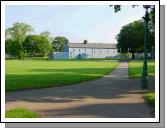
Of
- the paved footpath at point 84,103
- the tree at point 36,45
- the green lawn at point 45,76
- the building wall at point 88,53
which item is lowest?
the building wall at point 88,53

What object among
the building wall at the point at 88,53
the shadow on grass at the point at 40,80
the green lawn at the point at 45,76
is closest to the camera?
the shadow on grass at the point at 40,80

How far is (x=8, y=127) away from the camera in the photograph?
33.4 ft

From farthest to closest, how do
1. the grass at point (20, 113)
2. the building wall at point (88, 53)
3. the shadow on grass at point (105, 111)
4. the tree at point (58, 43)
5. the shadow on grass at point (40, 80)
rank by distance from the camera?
the building wall at point (88, 53)
the tree at point (58, 43)
the shadow on grass at point (40, 80)
the shadow on grass at point (105, 111)
the grass at point (20, 113)

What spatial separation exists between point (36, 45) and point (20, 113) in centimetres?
9509

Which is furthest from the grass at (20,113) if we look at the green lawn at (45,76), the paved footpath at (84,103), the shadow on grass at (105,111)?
the green lawn at (45,76)

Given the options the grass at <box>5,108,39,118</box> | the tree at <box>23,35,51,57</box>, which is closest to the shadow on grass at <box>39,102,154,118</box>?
the grass at <box>5,108,39,118</box>

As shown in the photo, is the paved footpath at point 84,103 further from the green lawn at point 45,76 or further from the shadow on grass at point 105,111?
the green lawn at point 45,76

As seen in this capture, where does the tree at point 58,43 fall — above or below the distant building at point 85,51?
above

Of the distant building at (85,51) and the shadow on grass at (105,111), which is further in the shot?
the distant building at (85,51)

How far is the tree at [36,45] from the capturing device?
10525 centimetres

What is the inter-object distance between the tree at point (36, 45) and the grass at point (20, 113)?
91578mm

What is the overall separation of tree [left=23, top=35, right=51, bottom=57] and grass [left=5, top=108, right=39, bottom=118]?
91.6 m

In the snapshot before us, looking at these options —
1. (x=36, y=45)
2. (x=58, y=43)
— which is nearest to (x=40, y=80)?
(x=36, y=45)

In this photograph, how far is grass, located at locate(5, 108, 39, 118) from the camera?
12.0 meters
